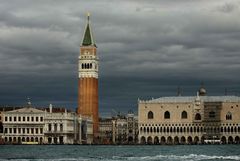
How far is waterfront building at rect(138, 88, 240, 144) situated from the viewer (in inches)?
6855

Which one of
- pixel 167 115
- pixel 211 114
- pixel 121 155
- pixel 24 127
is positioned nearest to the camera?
pixel 121 155

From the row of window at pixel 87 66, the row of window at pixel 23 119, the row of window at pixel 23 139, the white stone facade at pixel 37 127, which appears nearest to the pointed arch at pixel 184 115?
the white stone facade at pixel 37 127

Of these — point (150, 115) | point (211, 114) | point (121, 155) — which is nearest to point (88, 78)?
point (150, 115)

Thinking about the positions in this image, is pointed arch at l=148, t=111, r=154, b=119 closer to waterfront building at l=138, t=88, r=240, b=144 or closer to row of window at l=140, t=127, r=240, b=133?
waterfront building at l=138, t=88, r=240, b=144

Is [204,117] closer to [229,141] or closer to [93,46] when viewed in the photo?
[229,141]

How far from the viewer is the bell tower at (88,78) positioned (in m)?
185

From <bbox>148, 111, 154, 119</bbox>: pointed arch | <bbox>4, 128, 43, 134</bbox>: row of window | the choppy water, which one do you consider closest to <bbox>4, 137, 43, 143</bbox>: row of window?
<bbox>4, 128, 43, 134</bbox>: row of window

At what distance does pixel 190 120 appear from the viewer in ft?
577

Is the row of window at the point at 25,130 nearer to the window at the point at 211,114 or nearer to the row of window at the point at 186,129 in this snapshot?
the row of window at the point at 186,129

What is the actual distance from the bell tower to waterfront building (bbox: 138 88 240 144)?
13.5m

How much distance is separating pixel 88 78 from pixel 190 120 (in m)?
28.1

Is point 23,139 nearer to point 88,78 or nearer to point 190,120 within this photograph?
point 88,78

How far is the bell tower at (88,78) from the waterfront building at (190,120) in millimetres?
13533

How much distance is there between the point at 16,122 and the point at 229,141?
4825 centimetres
